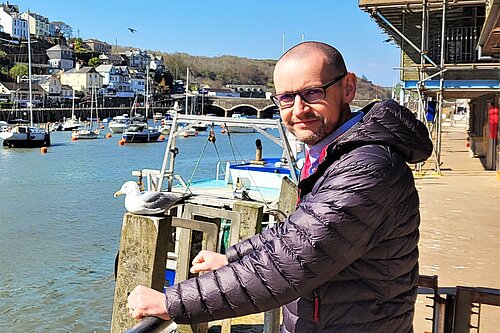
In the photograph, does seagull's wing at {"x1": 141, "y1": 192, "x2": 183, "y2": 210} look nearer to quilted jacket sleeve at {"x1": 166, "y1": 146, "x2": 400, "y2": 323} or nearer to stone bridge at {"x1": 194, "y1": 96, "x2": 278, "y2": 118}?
quilted jacket sleeve at {"x1": 166, "y1": 146, "x2": 400, "y2": 323}

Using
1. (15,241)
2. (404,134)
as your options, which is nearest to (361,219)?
(404,134)

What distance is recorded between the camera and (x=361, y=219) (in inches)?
65.2

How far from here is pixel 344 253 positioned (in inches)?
65.7

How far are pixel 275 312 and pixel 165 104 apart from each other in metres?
131

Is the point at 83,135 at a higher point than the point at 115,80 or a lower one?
lower

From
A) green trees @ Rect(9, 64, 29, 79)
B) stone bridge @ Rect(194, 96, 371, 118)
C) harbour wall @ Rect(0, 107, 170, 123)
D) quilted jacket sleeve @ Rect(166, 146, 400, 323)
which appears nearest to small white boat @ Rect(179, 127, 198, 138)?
quilted jacket sleeve @ Rect(166, 146, 400, 323)

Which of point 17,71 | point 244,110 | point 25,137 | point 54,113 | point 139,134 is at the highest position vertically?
point 17,71

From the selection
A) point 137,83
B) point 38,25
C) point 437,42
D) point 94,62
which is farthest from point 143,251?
point 38,25

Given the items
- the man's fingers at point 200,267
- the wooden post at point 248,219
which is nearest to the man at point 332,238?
the man's fingers at point 200,267

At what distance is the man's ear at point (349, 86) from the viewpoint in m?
2.00

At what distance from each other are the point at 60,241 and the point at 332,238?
1610 cm

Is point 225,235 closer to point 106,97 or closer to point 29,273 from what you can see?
point 29,273

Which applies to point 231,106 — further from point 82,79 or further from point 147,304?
point 147,304

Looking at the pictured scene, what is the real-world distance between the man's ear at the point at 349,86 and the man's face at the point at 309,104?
0.03 meters
